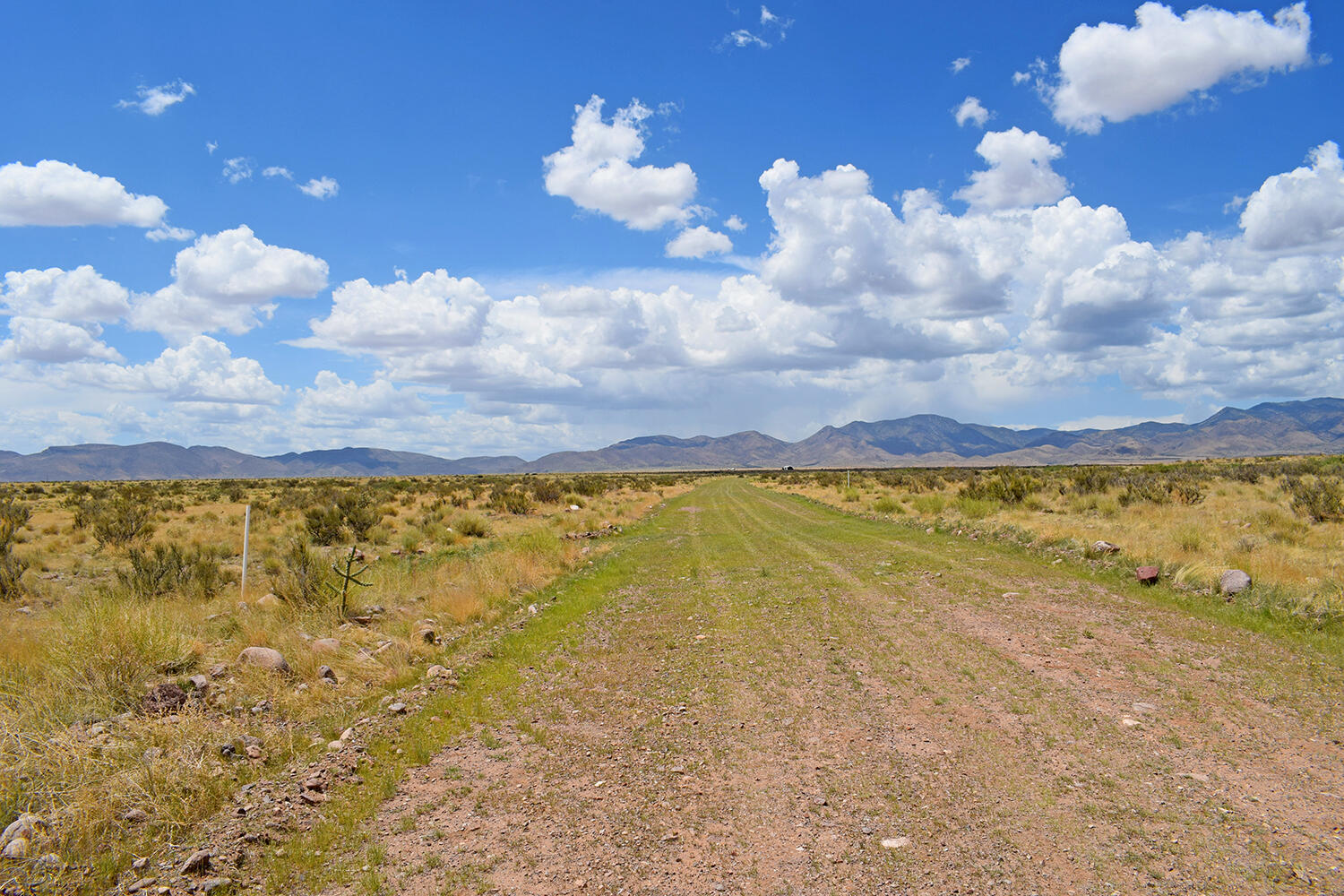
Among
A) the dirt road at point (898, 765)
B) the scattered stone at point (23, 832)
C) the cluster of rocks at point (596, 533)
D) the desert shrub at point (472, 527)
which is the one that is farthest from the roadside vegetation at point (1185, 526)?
the desert shrub at point (472, 527)

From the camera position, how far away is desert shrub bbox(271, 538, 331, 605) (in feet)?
42.8

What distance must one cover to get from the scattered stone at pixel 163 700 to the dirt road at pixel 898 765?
327 centimetres

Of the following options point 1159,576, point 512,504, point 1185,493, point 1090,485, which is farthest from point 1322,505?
point 512,504

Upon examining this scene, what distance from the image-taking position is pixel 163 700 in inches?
307

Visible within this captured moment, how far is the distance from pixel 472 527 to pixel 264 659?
64.6 feet

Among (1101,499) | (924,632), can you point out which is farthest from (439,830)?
(1101,499)

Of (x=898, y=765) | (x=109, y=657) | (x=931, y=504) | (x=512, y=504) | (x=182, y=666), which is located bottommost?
(x=898, y=765)

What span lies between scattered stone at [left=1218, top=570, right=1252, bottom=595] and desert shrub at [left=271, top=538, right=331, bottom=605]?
15.6 meters

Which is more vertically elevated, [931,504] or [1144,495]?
[1144,495]

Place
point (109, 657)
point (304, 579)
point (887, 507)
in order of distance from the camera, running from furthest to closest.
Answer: point (887, 507)
point (304, 579)
point (109, 657)

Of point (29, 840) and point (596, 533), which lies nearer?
point (29, 840)

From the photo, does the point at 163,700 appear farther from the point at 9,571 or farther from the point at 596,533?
the point at 596,533

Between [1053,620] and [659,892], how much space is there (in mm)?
9103

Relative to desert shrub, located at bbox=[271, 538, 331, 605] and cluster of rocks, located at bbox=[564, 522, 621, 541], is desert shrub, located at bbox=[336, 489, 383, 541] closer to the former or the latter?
cluster of rocks, located at bbox=[564, 522, 621, 541]
